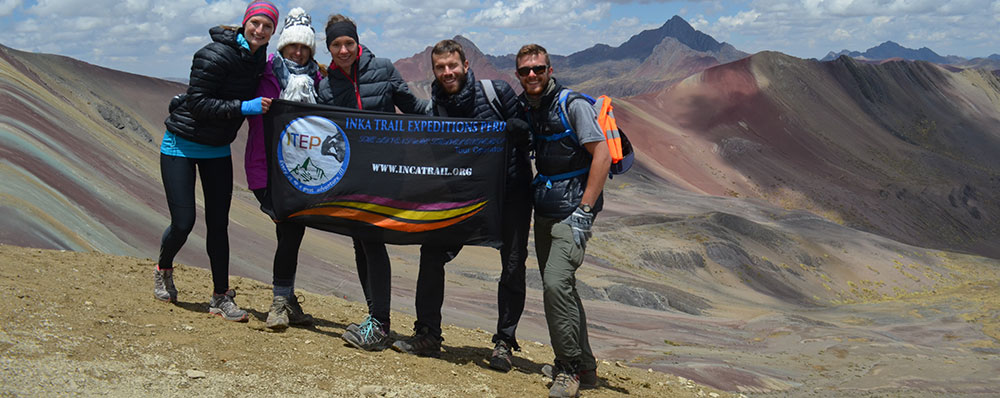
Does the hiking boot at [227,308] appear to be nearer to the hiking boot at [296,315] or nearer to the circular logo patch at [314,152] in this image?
the hiking boot at [296,315]

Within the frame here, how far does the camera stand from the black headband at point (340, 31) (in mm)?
4359

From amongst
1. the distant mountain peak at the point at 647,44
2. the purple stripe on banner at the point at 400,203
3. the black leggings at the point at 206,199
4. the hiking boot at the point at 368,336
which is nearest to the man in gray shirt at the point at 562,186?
the purple stripe on banner at the point at 400,203

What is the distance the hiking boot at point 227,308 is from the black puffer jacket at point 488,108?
5.92 feet

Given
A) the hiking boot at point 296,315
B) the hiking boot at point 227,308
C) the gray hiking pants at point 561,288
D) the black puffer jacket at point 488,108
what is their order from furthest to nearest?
the hiking boot at point 296,315, the hiking boot at point 227,308, the black puffer jacket at point 488,108, the gray hiking pants at point 561,288

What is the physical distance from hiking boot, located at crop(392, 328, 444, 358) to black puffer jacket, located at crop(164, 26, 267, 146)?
1628mm

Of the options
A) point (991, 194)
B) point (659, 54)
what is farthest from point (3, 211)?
point (659, 54)

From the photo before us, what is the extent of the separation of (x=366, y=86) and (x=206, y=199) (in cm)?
121

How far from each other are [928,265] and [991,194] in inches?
1093

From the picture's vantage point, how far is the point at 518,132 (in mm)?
4527

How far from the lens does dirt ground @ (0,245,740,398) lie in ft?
12.4

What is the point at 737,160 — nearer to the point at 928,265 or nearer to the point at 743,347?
the point at 928,265

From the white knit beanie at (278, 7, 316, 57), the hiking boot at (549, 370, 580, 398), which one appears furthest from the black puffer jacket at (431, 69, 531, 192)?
the hiking boot at (549, 370, 580, 398)

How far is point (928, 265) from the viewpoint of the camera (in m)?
32.7

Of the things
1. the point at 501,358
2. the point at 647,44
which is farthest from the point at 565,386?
the point at 647,44
